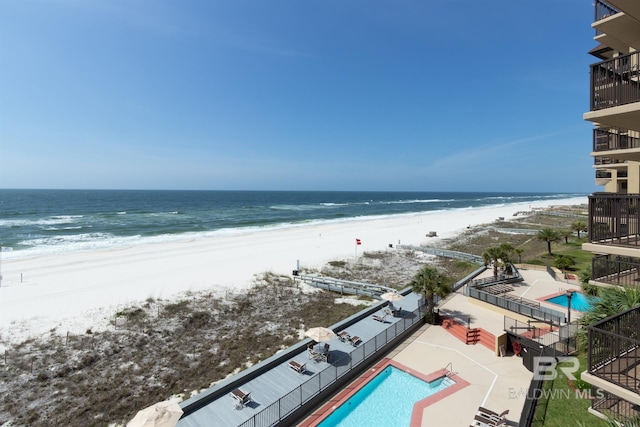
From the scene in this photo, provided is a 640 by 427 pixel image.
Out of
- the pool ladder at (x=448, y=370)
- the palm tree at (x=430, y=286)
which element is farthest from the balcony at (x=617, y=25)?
the pool ladder at (x=448, y=370)

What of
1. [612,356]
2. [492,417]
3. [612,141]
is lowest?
[492,417]

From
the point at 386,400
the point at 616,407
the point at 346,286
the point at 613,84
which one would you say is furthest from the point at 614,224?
the point at 346,286

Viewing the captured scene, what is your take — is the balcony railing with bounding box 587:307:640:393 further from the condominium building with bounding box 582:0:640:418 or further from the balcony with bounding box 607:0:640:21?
the balcony with bounding box 607:0:640:21

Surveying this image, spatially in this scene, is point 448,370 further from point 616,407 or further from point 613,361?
point 613,361

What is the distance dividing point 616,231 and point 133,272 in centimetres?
3757

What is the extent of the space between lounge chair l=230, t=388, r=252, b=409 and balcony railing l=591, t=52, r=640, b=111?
15.5 meters

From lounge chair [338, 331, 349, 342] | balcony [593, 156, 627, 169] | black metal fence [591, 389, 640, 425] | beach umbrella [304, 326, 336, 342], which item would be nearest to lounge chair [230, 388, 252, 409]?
beach umbrella [304, 326, 336, 342]

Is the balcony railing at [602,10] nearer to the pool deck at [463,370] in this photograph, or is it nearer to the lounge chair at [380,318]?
the pool deck at [463,370]

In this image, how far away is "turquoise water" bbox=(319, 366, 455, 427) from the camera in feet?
39.7

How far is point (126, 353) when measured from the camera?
1756 cm

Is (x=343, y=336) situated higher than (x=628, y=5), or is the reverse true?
(x=628, y=5)

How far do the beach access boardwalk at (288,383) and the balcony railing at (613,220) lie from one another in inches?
406

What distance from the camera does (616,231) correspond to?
10.6 m

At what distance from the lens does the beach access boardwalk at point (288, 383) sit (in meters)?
11.5
